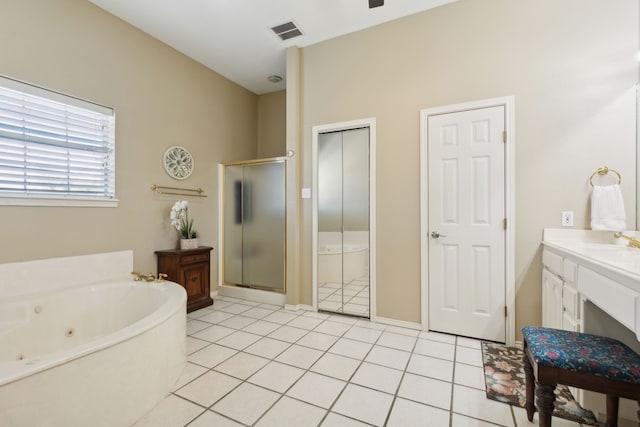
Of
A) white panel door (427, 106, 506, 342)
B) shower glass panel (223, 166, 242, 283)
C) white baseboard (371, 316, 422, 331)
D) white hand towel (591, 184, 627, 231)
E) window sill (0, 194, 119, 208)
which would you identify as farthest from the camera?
shower glass panel (223, 166, 242, 283)

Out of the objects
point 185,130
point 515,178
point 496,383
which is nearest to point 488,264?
point 515,178

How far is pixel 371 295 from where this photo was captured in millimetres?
2869

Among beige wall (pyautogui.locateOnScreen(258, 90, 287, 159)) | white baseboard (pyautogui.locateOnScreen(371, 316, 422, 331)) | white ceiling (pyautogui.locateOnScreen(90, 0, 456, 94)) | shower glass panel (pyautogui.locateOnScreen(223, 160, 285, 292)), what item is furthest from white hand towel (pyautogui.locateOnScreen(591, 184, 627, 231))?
beige wall (pyautogui.locateOnScreen(258, 90, 287, 159))

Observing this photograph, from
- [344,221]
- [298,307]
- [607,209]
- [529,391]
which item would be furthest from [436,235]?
[298,307]

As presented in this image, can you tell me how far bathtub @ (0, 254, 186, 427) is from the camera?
3.78ft

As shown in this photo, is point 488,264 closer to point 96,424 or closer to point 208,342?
point 208,342

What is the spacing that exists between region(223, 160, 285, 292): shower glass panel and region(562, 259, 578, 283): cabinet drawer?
262cm

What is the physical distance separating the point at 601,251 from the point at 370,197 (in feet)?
5.68

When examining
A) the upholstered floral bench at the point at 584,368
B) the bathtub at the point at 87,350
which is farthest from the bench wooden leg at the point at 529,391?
the bathtub at the point at 87,350

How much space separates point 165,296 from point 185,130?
2153mm

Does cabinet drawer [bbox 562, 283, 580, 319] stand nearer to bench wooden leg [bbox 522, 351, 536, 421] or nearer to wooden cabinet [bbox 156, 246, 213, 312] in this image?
bench wooden leg [bbox 522, 351, 536, 421]

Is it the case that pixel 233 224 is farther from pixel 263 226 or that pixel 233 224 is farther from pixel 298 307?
pixel 298 307

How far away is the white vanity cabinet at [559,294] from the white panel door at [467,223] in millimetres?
292

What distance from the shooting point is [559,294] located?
184 cm
